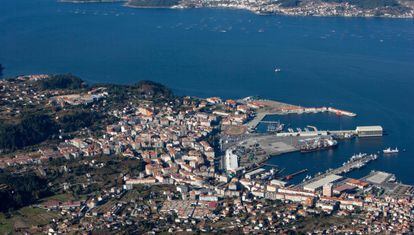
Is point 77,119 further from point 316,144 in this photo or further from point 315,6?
point 315,6

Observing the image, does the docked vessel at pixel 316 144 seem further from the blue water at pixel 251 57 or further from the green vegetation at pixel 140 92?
the green vegetation at pixel 140 92

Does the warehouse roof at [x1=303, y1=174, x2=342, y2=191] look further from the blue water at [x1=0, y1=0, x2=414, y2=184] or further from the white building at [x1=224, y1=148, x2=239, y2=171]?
the white building at [x1=224, y1=148, x2=239, y2=171]

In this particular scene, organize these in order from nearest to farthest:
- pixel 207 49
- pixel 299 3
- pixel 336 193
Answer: pixel 336 193
pixel 207 49
pixel 299 3

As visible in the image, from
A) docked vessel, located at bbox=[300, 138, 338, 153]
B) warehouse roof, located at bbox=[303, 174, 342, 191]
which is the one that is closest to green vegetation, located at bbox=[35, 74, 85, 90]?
docked vessel, located at bbox=[300, 138, 338, 153]

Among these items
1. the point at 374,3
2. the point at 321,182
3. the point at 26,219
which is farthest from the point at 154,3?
the point at 26,219

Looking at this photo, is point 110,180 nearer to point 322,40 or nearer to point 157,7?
point 322,40

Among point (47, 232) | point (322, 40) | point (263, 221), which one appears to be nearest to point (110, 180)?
point (47, 232)

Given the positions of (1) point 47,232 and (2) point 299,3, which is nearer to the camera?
(1) point 47,232
